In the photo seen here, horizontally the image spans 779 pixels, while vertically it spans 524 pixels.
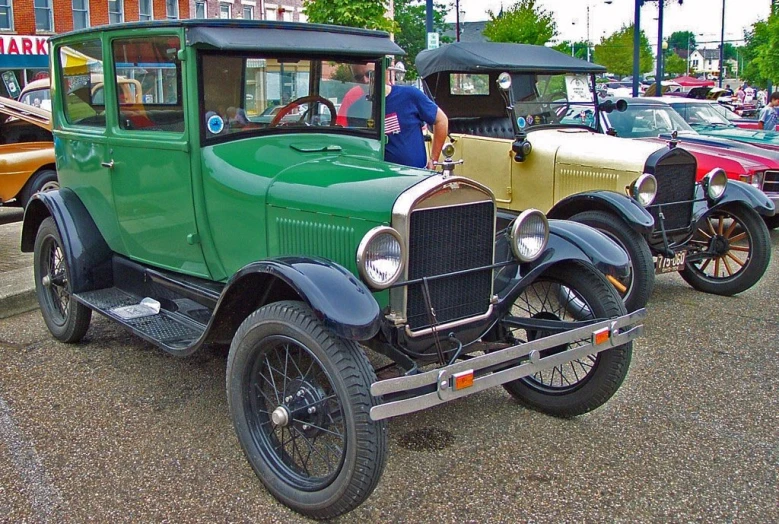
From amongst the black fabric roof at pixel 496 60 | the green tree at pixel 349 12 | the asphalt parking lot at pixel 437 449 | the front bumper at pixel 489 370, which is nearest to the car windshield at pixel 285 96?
the asphalt parking lot at pixel 437 449

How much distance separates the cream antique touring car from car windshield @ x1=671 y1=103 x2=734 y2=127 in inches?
189

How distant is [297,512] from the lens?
287 cm

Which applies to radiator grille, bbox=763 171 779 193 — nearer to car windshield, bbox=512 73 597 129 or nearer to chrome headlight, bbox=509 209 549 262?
car windshield, bbox=512 73 597 129

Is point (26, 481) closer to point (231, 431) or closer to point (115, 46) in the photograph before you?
point (231, 431)

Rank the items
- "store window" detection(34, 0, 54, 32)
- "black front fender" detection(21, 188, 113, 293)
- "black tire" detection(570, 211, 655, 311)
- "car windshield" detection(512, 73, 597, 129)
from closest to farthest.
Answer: "black front fender" detection(21, 188, 113, 293)
"black tire" detection(570, 211, 655, 311)
"car windshield" detection(512, 73, 597, 129)
"store window" detection(34, 0, 54, 32)

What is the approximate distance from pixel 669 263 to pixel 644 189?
0.59 m

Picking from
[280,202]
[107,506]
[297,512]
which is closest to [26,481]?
[107,506]

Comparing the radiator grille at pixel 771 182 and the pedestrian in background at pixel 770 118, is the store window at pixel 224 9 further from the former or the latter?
the radiator grille at pixel 771 182

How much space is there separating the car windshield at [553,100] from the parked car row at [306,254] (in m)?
1.29

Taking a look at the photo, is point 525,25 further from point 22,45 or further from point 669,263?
point 669,263

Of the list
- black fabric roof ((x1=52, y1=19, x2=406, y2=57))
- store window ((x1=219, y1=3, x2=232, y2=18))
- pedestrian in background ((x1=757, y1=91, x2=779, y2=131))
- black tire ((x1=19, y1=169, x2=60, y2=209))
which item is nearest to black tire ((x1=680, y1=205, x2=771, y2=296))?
black fabric roof ((x1=52, y1=19, x2=406, y2=57))

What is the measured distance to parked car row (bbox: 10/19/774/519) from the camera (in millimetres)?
2840

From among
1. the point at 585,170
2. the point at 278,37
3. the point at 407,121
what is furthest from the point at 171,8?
the point at 278,37

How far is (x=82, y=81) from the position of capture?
4434mm
